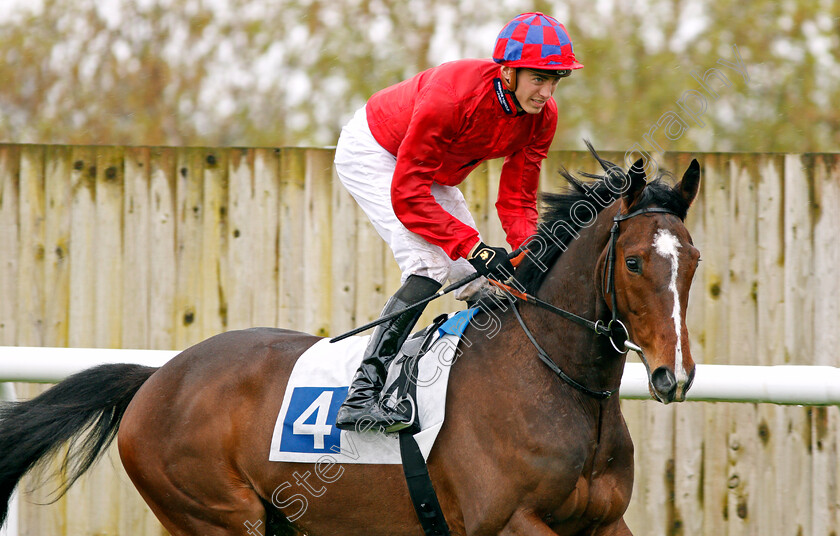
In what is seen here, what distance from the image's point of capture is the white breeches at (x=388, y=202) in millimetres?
3172

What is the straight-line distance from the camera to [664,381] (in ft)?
8.10

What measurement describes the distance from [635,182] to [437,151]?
0.75 metres

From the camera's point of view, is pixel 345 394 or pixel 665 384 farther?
pixel 345 394

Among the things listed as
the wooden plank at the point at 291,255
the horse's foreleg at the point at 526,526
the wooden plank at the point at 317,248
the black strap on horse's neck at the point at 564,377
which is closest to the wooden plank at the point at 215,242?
the wooden plank at the point at 291,255

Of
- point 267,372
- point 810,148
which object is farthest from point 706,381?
point 810,148

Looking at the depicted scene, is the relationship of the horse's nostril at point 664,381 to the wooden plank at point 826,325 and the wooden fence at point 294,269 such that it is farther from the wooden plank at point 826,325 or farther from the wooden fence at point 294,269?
the wooden plank at point 826,325

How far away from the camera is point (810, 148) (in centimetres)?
695

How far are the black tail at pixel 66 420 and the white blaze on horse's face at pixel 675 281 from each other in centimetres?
225

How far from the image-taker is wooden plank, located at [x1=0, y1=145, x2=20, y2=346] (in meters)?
4.50

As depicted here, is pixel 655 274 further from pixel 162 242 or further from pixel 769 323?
pixel 162 242

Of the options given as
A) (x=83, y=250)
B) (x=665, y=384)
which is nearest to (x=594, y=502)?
(x=665, y=384)

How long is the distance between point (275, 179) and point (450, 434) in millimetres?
2074

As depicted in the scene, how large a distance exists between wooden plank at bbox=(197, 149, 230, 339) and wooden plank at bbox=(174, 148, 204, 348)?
3 cm

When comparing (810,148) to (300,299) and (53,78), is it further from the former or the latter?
(53,78)
